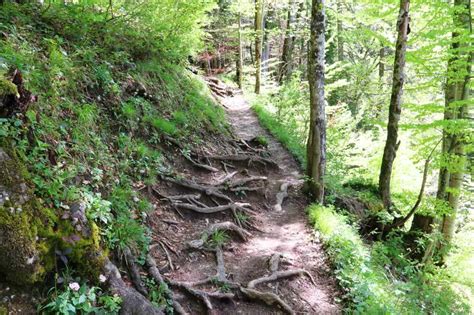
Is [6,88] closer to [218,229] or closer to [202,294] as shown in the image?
[202,294]

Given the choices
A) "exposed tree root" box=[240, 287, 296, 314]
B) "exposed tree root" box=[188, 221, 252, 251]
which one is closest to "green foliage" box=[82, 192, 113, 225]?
"exposed tree root" box=[188, 221, 252, 251]

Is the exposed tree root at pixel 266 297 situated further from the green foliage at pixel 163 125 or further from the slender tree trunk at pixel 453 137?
the slender tree trunk at pixel 453 137

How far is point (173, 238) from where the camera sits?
18.4 feet

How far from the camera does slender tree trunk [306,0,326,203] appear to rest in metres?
7.66

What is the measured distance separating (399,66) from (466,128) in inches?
82.9

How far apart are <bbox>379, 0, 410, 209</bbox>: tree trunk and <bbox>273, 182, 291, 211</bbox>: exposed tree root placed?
260 cm

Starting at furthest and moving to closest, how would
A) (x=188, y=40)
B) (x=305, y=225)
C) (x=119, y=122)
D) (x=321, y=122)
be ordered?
(x=188, y=40) → (x=321, y=122) → (x=305, y=225) → (x=119, y=122)

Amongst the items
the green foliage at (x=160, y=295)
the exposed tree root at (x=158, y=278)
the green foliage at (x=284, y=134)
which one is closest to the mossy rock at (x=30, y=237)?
the green foliage at (x=160, y=295)

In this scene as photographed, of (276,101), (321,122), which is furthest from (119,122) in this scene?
(276,101)

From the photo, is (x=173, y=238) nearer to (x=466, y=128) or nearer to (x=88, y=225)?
(x=88, y=225)

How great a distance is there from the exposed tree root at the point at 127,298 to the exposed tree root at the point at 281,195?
482 centimetres

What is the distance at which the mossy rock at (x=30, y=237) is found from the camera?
2.88m

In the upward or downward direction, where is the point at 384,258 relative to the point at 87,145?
downward

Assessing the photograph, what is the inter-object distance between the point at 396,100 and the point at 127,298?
310 inches
